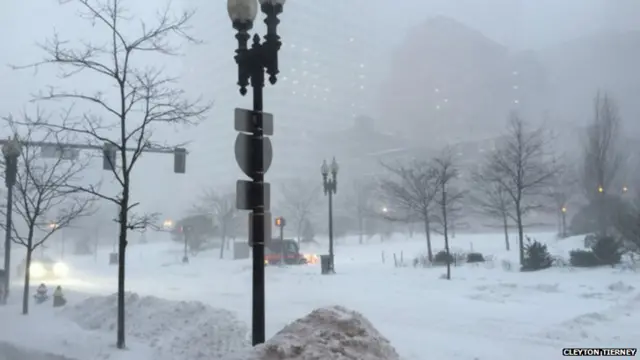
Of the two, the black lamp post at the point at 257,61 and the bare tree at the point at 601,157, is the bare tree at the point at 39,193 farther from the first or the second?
the bare tree at the point at 601,157

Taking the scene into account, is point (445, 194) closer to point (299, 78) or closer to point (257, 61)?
point (257, 61)

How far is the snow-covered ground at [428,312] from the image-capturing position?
9.55 metres

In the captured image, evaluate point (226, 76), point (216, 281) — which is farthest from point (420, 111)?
point (216, 281)

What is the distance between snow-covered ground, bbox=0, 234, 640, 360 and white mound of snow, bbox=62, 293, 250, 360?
6 cm

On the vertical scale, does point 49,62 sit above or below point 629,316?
A: above

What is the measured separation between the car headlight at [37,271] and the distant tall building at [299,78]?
84.0 metres

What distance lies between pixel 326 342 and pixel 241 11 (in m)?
4.35

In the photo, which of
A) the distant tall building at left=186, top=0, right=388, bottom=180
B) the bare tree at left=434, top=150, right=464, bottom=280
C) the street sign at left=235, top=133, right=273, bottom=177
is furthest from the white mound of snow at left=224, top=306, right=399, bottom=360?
the distant tall building at left=186, top=0, right=388, bottom=180

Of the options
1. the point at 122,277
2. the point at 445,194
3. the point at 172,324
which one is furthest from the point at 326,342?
the point at 445,194

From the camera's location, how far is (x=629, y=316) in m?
12.1

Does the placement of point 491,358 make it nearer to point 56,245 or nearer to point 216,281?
point 216,281

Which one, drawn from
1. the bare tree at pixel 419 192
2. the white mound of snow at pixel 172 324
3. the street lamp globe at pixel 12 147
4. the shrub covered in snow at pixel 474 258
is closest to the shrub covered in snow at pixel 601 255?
the shrub covered in snow at pixel 474 258

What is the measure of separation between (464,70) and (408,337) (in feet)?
456

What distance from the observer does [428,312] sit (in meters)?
13.9
